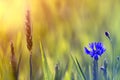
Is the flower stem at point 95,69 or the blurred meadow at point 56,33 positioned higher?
the blurred meadow at point 56,33

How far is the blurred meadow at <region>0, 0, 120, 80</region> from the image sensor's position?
118 cm

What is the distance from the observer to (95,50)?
114 centimetres

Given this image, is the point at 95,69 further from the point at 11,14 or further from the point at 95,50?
the point at 11,14

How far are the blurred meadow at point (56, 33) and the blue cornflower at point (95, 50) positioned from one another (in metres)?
0.02

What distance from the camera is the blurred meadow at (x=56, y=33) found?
3.88 feet

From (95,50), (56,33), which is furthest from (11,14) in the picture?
(95,50)

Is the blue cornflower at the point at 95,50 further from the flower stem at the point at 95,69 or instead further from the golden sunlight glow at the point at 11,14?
the golden sunlight glow at the point at 11,14

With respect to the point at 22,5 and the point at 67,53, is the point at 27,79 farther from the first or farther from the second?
the point at 22,5

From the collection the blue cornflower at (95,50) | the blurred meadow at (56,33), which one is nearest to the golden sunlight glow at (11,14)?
the blurred meadow at (56,33)

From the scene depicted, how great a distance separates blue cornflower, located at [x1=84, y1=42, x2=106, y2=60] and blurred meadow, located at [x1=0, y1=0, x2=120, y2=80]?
0.07ft

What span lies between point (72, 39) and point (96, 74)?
18cm

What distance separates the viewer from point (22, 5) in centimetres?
122

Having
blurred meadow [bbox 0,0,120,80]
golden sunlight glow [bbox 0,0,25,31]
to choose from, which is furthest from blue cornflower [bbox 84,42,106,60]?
golden sunlight glow [bbox 0,0,25,31]

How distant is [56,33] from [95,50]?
0.64ft
